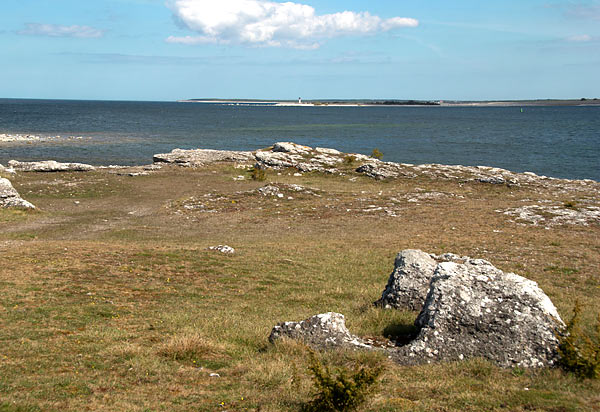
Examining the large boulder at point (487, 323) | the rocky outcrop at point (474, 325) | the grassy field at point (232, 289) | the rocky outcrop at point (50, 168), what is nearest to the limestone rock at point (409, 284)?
the grassy field at point (232, 289)

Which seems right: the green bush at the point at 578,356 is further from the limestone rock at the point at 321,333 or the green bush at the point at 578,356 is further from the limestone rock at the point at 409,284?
the limestone rock at the point at 409,284

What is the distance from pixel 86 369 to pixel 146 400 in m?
2.31

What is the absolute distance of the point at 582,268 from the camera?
22.0m

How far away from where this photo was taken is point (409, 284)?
1605 cm

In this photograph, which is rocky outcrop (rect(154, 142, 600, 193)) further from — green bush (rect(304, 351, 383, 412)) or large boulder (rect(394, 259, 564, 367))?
green bush (rect(304, 351, 383, 412))

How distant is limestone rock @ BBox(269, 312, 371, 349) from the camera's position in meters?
12.2

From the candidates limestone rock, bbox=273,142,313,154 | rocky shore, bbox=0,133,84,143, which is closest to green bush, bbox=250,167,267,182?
limestone rock, bbox=273,142,313,154

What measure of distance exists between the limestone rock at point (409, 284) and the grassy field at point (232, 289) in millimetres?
712

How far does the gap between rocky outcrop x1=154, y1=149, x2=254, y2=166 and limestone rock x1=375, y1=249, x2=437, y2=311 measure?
47.3 metres

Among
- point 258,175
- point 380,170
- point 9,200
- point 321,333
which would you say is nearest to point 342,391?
point 321,333

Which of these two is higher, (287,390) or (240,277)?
(287,390)

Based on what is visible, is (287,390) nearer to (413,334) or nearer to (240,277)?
(413,334)

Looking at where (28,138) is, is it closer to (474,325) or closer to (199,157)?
(199,157)

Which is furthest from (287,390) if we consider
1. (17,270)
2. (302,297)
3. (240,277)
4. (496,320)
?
(17,270)
